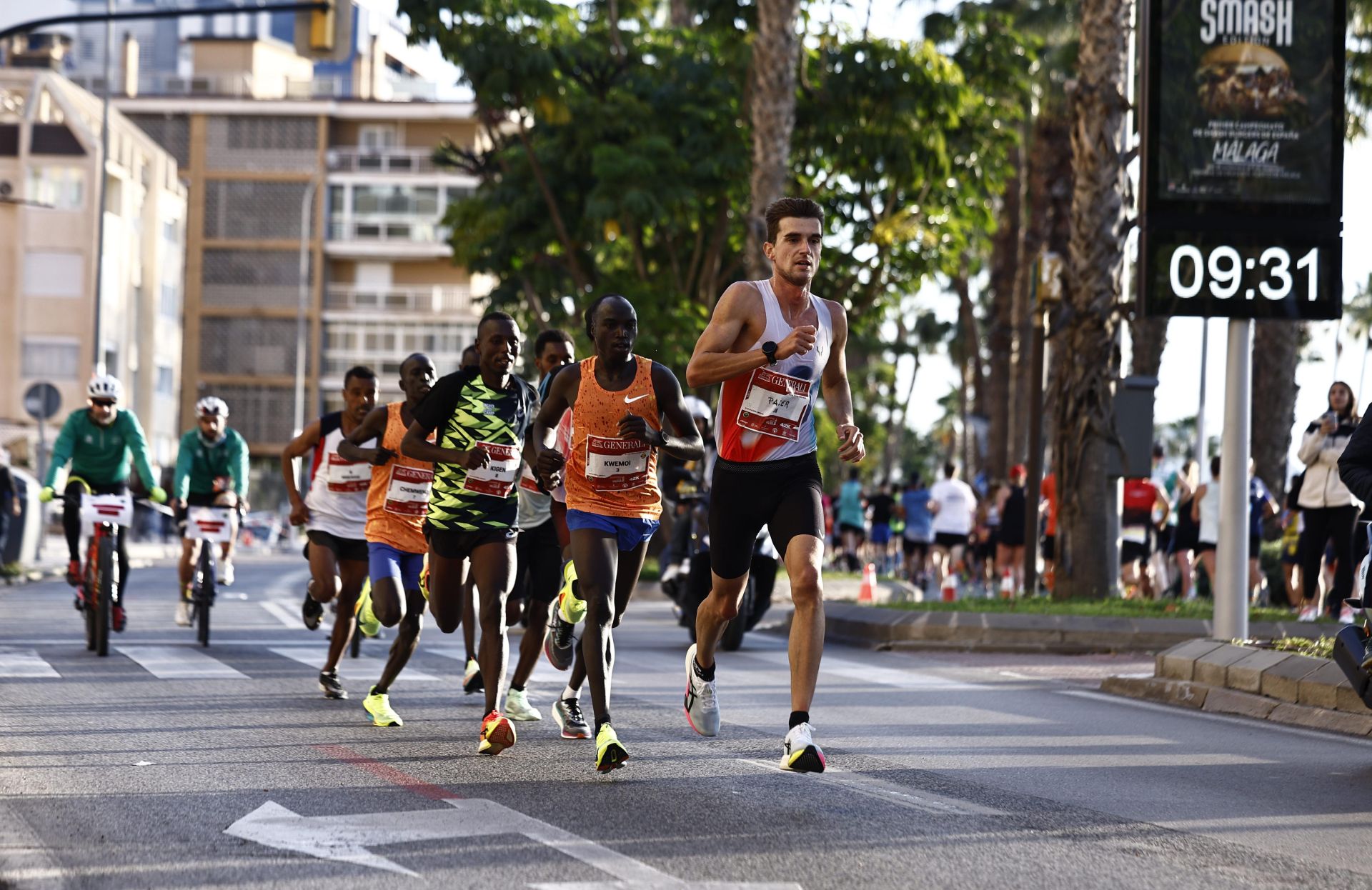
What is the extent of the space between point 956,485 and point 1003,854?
2129 cm

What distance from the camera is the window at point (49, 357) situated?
62.0 metres

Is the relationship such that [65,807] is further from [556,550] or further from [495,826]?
[556,550]

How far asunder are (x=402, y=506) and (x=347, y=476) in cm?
162

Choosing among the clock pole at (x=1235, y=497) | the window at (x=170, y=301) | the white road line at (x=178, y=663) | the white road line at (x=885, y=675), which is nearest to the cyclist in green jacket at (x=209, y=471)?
the white road line at (x=178, y=663)

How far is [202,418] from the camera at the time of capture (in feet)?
47.7

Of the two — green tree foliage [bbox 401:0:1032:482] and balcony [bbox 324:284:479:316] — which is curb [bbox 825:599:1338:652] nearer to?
green tree foliage [bbox 401:0:1032:482]

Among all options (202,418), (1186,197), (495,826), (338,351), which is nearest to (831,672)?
(1186,197)

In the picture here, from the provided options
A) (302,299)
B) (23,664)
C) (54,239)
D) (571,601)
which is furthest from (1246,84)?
(302,299)

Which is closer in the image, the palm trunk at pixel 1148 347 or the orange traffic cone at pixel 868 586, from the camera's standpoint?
the orange traffic cone at pixel 868 586

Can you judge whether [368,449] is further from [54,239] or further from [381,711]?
[54,239]

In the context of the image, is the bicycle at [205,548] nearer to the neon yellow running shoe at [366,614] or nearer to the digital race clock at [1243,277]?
the neon yellow running shoe at [366,614]

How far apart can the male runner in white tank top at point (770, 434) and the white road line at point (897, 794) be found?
22 cm

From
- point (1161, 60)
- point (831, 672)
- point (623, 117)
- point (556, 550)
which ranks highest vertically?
point (623, 117)

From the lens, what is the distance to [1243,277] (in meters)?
12.7
